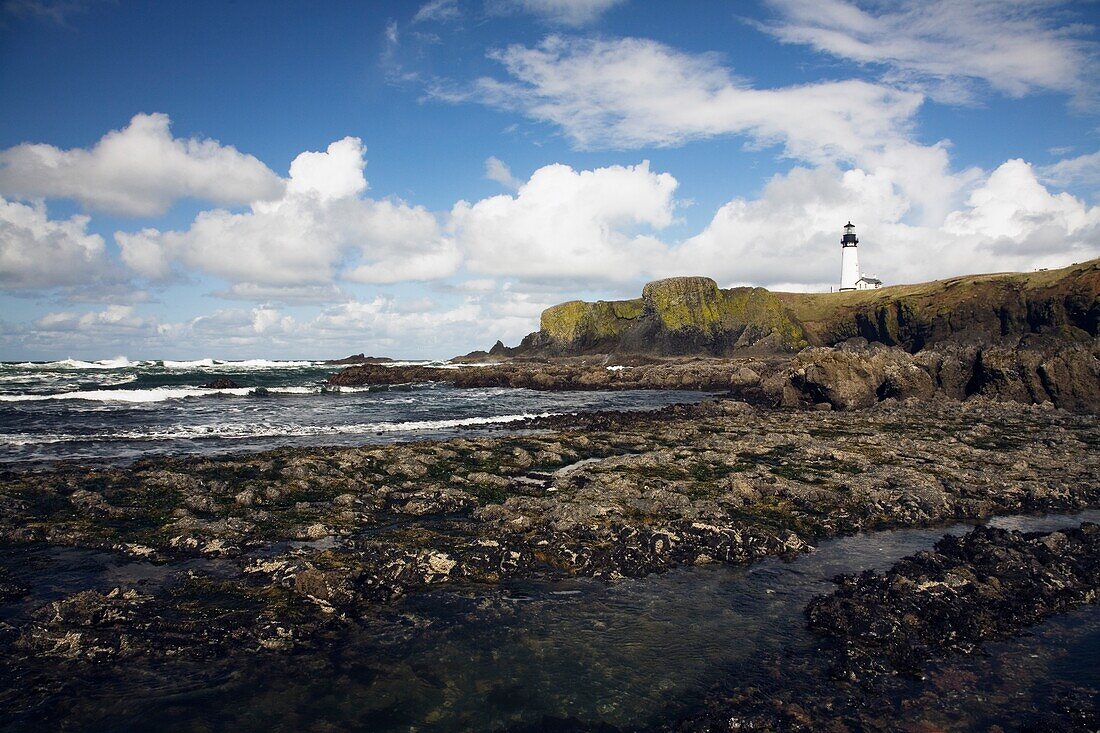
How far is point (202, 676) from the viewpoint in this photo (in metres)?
7.60

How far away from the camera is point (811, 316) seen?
4063 inches

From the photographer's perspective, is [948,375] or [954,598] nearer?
[954,598]

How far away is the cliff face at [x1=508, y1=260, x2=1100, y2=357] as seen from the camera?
69.1 meters

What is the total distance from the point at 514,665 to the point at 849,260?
13319 centimetres

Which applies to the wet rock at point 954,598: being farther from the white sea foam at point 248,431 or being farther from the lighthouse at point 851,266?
the lighthouse at point 851,266

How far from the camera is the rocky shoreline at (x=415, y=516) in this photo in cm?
884

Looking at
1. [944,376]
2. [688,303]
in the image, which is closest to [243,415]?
[944,376]

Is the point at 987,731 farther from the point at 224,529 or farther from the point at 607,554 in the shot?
the point at 224,529

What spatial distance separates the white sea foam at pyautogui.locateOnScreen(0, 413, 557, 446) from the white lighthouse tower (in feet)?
360

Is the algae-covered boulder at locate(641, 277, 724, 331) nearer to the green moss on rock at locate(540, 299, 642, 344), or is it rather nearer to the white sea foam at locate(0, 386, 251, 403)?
the green moss on rock at locate(540, 299, 642, 344)

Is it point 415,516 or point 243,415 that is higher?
point 243,415

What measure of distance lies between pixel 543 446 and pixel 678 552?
12.0m

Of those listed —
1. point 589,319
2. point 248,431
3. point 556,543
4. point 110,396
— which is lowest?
point 556,543

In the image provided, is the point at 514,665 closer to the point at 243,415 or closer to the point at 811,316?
the point at 243,415
